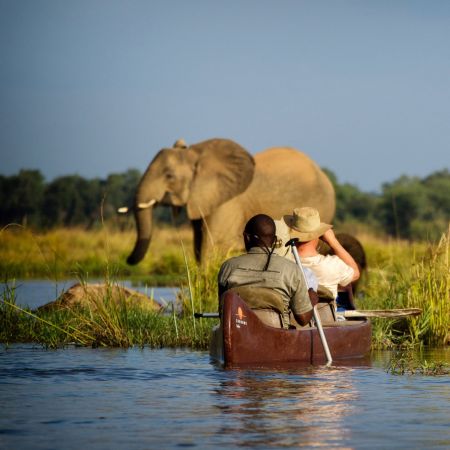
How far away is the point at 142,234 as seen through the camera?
81.8ft

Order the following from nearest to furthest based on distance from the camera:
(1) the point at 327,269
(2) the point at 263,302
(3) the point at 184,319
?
1. (2) the point at 263,302
2. (1) the point at 327,269
3. (3) the point at 184,319

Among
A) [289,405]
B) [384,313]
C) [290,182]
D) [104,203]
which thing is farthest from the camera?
[104,203]

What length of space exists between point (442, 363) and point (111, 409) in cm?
350

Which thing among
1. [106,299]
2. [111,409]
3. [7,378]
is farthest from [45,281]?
[111,409]

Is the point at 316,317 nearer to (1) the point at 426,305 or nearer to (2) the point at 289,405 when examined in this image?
(2) the point at 289,405

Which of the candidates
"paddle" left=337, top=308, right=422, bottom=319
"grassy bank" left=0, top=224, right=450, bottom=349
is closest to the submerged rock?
"grassy bank" left=0, top=224, right=450, bottom=349

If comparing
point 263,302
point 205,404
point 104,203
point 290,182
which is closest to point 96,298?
point 263,302

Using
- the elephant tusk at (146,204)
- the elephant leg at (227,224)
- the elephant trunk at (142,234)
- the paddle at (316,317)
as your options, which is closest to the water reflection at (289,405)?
the paddle at (316,317)

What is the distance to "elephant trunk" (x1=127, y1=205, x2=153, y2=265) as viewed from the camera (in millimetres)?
24766

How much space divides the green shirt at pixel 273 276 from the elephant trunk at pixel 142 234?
12978 mm

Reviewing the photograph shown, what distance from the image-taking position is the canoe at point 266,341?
11492 mm

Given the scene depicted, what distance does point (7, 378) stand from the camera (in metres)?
11.5

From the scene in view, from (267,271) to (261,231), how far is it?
328 millimetres

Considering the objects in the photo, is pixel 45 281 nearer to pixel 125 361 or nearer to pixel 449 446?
pixel 125 361
